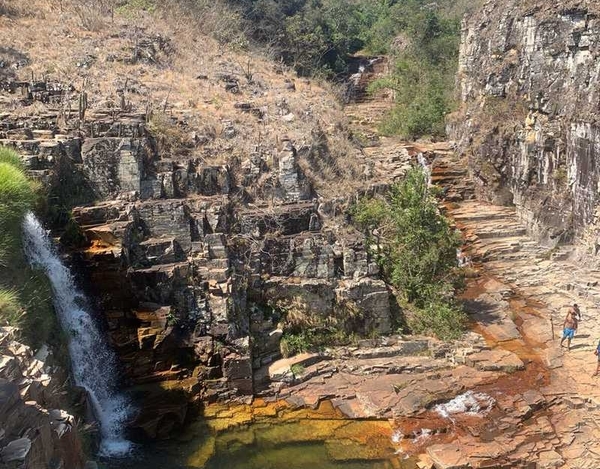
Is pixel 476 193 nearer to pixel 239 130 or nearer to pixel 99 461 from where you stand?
pixel 239 130

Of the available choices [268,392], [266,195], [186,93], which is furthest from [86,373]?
[186,93]

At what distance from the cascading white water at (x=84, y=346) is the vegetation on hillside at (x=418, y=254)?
8623mm

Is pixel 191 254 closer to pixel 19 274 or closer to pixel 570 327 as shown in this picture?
pixel 19 274

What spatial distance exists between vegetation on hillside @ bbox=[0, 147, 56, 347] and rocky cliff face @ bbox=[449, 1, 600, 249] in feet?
60.2

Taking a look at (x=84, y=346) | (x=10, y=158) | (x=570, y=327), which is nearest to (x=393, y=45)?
(x=570, y=327)

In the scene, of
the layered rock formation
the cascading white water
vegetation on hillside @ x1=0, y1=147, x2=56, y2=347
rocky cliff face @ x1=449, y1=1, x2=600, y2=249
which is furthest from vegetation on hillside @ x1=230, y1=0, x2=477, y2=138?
the layered rock formation

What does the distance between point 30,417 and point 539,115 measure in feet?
77.6

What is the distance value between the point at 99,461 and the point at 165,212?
6.81 metres

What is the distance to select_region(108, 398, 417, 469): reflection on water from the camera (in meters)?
12.9

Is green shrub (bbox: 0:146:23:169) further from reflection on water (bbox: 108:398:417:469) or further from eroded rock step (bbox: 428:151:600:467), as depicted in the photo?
eroded rock step (bbox: 428:151:600:467)

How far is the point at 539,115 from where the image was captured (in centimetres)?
2516

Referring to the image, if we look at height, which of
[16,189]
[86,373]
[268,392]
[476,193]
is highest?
[16,189]

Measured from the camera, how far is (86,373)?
44.8ft

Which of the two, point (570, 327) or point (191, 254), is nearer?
point (191, 254)
